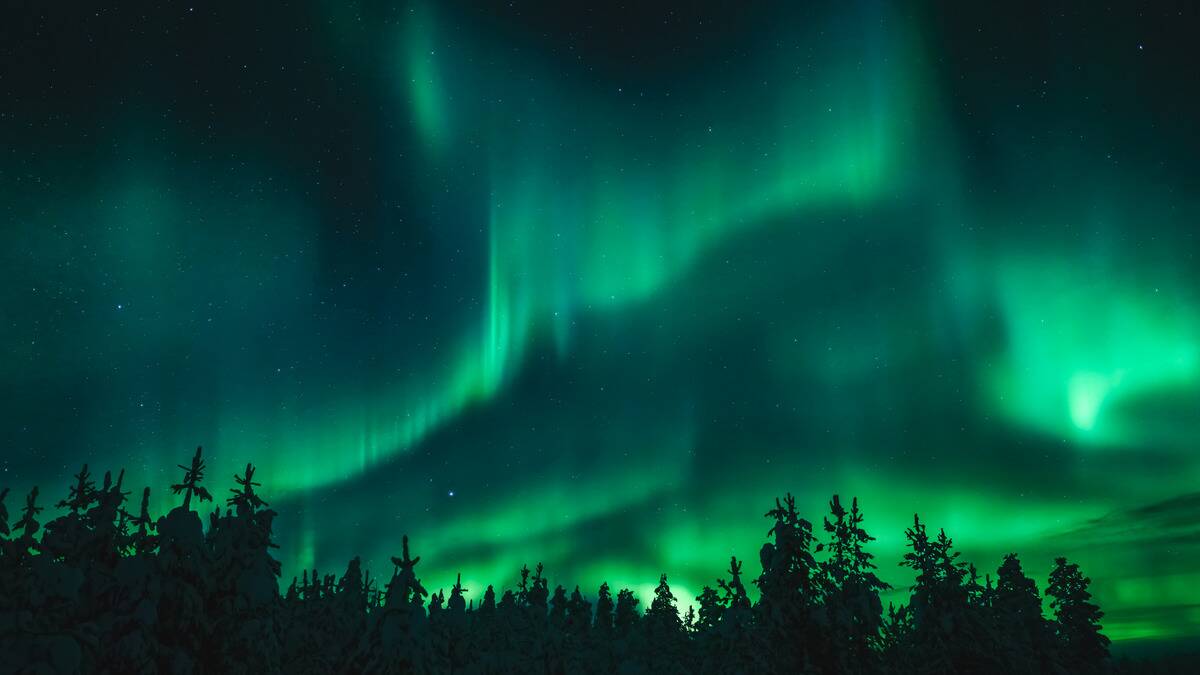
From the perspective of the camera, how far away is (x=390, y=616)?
2378cm

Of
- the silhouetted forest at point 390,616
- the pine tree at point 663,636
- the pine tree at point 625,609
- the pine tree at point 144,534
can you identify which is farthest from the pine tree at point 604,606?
the pine tree at point 144,534

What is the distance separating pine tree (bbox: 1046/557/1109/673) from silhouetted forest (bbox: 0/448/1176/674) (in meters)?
0.08

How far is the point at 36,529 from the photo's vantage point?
18719mm

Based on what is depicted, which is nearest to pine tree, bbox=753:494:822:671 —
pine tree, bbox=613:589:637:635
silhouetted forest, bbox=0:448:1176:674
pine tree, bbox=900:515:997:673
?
silhouetted forest, bbox=0:448:1176:674

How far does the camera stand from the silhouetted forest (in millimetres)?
15414

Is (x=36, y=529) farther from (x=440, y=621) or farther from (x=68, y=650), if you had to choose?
(x=440, y=621)

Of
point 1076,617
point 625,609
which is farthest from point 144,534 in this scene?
point 625,609

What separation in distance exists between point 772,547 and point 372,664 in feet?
51.4

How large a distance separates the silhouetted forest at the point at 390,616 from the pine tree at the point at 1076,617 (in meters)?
0.08

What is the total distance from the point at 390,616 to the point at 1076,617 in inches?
1820

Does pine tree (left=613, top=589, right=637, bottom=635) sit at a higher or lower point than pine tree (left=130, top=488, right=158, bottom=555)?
lower

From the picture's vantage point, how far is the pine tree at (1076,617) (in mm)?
41938

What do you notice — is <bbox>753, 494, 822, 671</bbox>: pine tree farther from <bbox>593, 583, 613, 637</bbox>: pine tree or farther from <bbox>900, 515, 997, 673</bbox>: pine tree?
<bbox>593, 583, 613, 637</bbox>: pine tree

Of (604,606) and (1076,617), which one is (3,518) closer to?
(1076,617)
